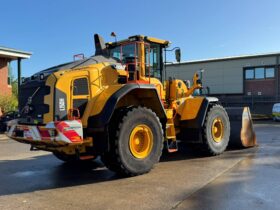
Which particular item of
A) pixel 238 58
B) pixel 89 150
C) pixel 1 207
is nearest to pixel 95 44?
pixel 89 150

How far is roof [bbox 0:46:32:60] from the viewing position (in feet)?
81.0

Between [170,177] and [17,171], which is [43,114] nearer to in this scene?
[17,171]

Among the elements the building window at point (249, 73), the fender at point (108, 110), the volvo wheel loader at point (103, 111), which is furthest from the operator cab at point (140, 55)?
the building window at point (249, 73)

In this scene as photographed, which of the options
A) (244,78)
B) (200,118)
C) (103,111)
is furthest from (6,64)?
(244,78)

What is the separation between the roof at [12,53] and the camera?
81.0ft

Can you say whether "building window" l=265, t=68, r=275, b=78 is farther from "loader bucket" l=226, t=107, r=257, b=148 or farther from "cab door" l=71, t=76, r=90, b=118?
"cab door" l=71, t=76, r=90, b=118

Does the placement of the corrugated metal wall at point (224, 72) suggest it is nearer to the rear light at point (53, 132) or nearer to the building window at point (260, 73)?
the building window at point (260, 73)

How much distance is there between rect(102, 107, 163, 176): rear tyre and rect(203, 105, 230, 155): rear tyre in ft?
7.48

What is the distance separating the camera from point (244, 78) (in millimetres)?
40938

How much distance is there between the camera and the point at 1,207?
557cm

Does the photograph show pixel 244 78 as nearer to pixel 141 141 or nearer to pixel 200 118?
pixel 200 118

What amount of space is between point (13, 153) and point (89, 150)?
5.05 metres

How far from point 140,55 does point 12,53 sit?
745 inches

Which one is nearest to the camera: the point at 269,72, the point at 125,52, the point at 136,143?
the point at 136,143
